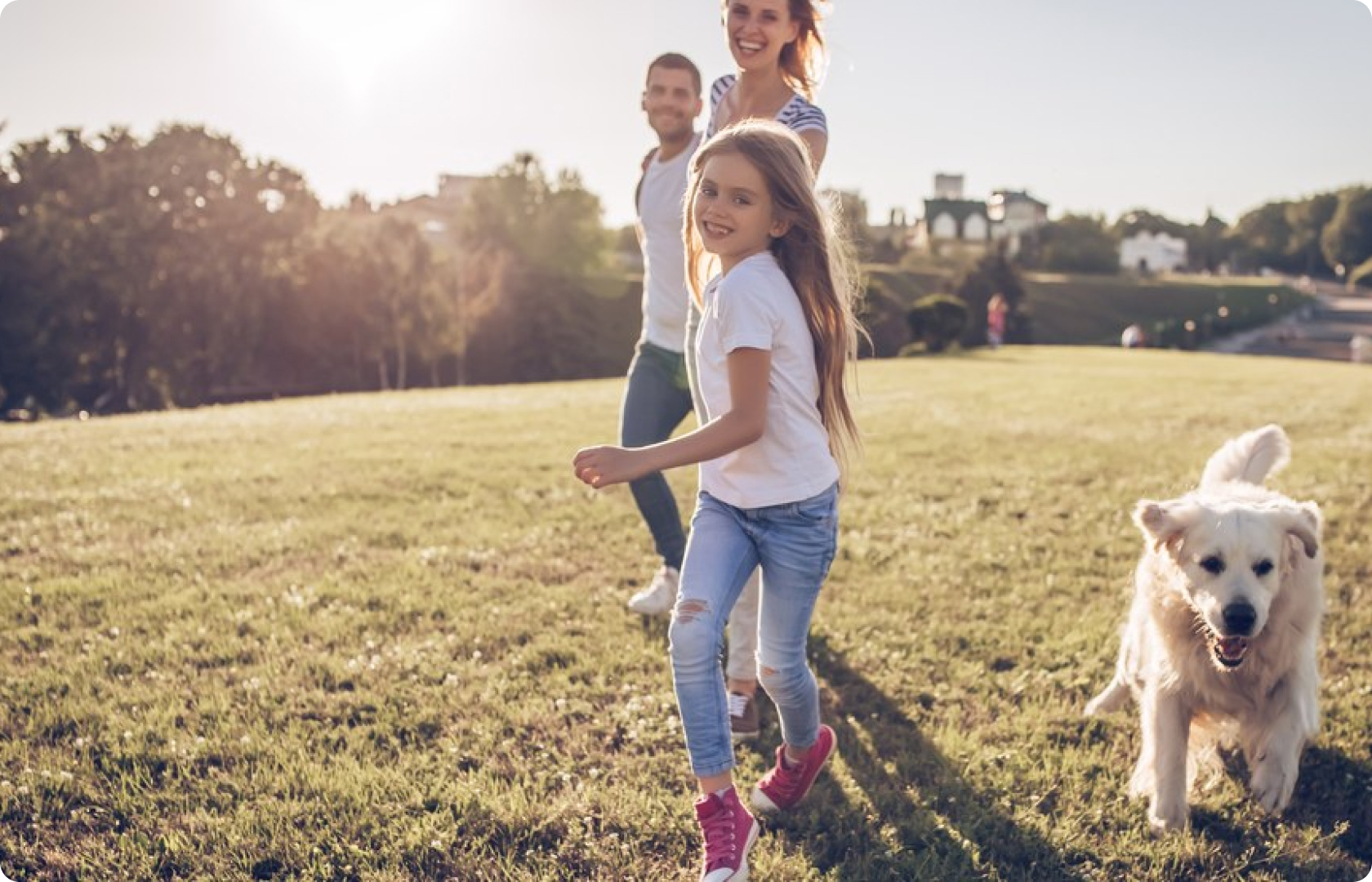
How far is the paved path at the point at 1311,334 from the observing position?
57031mm

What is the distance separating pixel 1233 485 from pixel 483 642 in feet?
12.7

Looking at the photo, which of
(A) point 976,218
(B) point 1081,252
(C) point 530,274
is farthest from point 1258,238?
(C) point 530,274

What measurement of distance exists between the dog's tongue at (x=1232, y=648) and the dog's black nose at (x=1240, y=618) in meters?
0.09

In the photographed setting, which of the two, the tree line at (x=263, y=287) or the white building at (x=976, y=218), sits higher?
the white building at (x=976, y=218)

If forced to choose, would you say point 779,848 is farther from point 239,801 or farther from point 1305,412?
point 1305,412

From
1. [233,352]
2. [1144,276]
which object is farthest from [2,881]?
[1144,276]

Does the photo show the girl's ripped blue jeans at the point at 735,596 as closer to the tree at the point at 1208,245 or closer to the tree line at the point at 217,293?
the tree line at the point at 217,293

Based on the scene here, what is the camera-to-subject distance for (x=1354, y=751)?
4.37 meters

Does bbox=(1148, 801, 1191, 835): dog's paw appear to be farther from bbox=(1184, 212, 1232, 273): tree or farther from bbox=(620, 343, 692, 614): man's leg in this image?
bbox=(1184, 212, 1232, 273): tree

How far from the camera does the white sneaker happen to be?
602cm

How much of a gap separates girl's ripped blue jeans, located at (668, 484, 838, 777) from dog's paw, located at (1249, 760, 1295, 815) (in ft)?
6.15

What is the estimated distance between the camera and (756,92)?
15.3ft

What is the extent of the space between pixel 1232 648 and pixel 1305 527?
57cm

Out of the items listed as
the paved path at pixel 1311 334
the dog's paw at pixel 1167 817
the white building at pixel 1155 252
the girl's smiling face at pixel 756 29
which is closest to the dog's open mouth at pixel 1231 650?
the dog's paw at pixel 1167 817
